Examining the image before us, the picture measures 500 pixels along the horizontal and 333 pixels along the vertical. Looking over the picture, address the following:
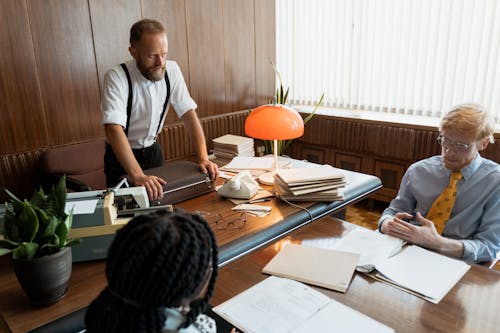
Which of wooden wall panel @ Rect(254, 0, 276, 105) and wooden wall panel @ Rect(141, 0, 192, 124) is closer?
wooden wall panel @ Rect(141, 0, 192, 124)

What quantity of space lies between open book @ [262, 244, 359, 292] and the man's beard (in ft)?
4.19

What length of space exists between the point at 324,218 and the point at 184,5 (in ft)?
8.27

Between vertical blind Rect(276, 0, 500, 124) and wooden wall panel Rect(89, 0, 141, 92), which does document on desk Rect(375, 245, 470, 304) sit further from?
wooden wall panel Rect(89, 0, 141, 92)

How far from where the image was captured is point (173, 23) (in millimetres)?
3346

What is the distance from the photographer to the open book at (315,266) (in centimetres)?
118

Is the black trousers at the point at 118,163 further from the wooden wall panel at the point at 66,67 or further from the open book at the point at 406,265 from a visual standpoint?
the open book at the point at 406,265

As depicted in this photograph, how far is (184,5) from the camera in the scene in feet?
11.2

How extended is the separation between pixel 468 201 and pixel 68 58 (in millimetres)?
2633

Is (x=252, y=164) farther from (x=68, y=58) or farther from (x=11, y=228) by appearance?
(x=68, y=58)

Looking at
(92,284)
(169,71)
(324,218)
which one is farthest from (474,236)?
(169,71)

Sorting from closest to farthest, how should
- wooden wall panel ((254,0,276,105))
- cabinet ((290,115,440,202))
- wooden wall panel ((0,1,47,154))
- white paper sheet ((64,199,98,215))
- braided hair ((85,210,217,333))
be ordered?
braided hair ((85,210,217,333)), white paper sheet ((64,199,98,215)), wooden wall panel ((0,1,47,154)), cabinet ((290,115,440,202)), wooden wall panel ((254,0,276,105))

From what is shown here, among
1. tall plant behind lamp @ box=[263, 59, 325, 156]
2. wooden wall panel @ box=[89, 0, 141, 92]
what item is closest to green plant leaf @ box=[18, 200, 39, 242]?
wooden wall panel @ box=[89, 0, 141, 92]

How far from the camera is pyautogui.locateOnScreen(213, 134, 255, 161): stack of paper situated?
2.96 m

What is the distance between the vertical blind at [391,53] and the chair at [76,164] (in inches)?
88.8
